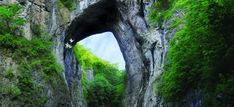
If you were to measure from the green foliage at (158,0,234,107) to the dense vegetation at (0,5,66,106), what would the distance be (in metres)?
5.05

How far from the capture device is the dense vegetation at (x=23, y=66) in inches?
405

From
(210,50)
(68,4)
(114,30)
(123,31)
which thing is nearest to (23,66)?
(68,4)

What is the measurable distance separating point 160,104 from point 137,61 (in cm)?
523

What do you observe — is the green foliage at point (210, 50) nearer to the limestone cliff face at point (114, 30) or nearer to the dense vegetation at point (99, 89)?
the limestone cliff face at point (114, 30)

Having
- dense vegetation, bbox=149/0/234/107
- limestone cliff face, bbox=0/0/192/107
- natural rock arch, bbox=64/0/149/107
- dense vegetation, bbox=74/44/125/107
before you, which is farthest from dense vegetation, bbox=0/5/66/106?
dense vegetation, bbox=74/44/125/107

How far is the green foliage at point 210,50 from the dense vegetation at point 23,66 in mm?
5054

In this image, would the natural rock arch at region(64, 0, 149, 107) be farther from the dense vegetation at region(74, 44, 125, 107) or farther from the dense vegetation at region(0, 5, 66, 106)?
the dense vegetation at region(0, 5, 66, 106)

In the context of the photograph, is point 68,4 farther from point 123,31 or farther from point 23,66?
point 23,66

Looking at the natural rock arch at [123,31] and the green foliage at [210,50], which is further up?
the natural rock arch at [123,31]

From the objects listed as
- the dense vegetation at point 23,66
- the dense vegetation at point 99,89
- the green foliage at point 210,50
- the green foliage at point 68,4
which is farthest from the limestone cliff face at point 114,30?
the green foliage at point 210,50

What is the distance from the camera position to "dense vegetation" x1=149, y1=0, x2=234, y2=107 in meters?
6.40

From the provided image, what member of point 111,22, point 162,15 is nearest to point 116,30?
point 111,22

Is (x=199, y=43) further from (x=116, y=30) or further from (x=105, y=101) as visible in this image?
(x=105, y=101)

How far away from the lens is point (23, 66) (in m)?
11.1
